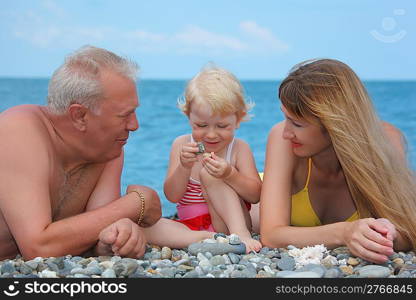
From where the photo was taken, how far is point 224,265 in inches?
154

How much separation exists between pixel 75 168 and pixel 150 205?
63 centimetres

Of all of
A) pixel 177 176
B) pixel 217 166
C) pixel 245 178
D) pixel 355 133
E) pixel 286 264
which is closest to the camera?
pixel 286 264

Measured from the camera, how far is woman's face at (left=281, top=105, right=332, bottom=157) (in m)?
4.31

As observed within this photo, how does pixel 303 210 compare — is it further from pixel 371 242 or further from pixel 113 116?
pixel 113 116

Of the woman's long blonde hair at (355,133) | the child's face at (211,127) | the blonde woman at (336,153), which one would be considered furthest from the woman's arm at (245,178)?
the woman's long blonde hair at (355,133)

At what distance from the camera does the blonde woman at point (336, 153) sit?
4.23 metres

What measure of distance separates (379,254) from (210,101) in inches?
78.1

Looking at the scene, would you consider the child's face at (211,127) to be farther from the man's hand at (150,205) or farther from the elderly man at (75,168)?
the man's hand at (150,205)

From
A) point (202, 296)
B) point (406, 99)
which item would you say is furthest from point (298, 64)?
point (406, 99)

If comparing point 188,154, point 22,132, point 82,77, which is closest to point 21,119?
point 22,132

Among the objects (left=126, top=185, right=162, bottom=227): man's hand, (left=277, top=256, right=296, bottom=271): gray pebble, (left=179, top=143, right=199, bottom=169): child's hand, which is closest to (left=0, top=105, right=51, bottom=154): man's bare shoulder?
(left=126, top=185, right=162, bottom=227): man's hand

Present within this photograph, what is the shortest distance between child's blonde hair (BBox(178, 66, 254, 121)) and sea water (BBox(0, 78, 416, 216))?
1451mm

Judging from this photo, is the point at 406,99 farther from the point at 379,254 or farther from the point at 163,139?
the point at 379,254

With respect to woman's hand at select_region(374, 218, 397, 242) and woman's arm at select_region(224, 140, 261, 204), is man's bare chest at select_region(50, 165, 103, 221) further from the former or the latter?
woman's hand at select_region(374, 218, 397, 242)
